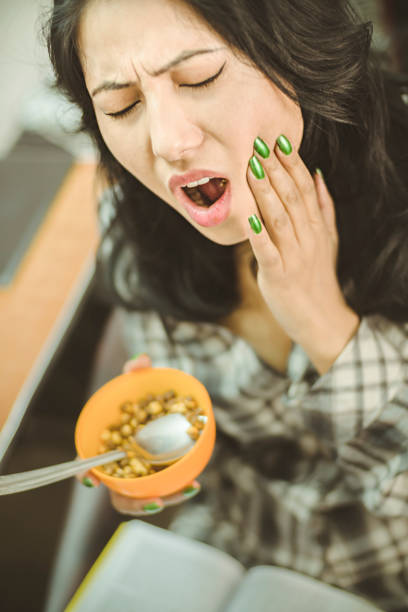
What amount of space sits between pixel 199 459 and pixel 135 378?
144 millimetres

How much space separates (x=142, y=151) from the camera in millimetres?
598

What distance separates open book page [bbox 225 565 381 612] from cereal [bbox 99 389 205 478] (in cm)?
25

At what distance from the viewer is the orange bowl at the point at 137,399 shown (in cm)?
60

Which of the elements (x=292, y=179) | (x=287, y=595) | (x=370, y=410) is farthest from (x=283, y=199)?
(x=287, y=595)

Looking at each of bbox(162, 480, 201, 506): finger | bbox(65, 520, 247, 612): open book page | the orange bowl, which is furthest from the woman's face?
bbox(65, 520, 247, 612): open book page

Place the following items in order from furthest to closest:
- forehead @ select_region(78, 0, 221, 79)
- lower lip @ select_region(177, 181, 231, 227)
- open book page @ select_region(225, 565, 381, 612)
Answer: open book page @ select_region(225, 565, 381, 612) → lower lip @ select_region(177, 181, 231, 227) → forehead @ select_region(78, 0, 221, 79)

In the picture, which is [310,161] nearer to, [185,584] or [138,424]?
[138,424]

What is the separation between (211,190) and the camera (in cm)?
65

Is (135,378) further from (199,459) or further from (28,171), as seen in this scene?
(28,171)

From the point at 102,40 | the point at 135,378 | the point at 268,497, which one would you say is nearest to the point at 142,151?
the point at 102,40

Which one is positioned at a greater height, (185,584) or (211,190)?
(211,190)

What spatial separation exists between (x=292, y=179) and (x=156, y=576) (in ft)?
1.88

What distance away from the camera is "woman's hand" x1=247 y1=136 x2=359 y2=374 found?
0.59m

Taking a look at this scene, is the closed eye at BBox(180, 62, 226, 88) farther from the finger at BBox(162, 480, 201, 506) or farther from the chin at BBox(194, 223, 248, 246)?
the finger at BBox(162, 480, 201, 506)
